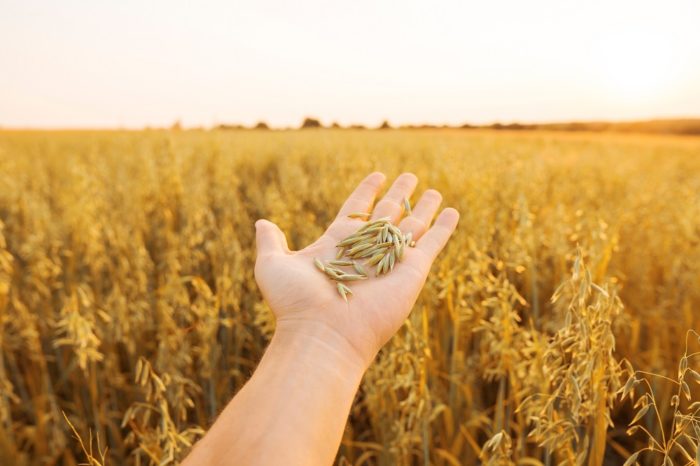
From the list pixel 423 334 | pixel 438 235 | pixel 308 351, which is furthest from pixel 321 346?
pixel 438 235

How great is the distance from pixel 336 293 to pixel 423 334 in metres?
0.26

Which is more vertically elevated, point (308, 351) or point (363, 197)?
point (363, 197)

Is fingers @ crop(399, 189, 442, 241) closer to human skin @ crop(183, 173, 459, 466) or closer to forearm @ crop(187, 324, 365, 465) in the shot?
human skin @ crop(183, 173, 459, 466)

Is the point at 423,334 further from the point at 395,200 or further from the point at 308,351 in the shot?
the point at 395,200

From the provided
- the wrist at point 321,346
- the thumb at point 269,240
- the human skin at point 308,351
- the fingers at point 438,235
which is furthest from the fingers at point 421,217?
the wrist at point 321,346

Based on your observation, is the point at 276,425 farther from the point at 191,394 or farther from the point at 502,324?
the point at 191,394

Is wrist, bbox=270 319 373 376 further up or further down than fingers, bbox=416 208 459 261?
further down

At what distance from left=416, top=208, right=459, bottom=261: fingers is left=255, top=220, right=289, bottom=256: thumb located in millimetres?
413

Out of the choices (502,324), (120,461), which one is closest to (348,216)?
(502,324)

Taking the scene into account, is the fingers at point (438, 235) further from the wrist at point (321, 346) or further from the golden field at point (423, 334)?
the wrist at point (321, 346)

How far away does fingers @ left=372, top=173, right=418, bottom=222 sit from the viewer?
1941 mm

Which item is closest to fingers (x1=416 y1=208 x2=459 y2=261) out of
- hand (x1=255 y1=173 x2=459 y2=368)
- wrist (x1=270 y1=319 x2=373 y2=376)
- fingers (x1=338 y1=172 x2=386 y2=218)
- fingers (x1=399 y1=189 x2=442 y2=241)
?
hand (x1=255 y1=173 x2=459 y2=368)

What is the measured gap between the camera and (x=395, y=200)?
2020 millimetres

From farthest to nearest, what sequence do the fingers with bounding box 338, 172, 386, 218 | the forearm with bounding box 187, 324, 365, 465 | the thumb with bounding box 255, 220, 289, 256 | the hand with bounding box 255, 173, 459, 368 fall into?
the fingers with bounding box 338, 172, 386, 218 → the thumb with bounding box 255, 220, 289, 256 → the hand with bounding box 255, 173, 459, 368 → the forearm with bounding box 187, 324, 365, 465
